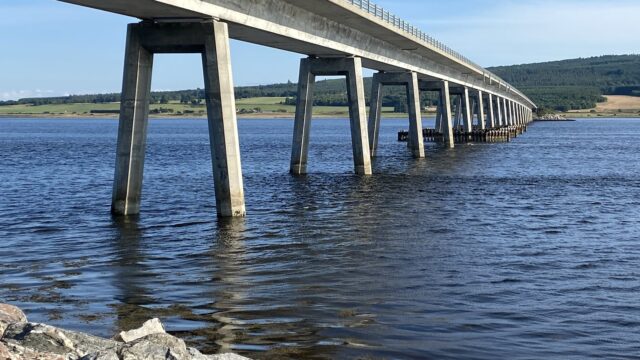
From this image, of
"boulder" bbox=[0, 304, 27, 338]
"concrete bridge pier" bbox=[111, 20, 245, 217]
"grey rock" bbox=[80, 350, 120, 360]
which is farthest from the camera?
"concrete bridge pier" bbox=[111, 20, 245, 217]

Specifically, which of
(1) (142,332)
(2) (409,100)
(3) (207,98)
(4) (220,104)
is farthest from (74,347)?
(2) (409,100)

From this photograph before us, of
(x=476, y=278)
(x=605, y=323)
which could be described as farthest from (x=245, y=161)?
(x=605, y=323)

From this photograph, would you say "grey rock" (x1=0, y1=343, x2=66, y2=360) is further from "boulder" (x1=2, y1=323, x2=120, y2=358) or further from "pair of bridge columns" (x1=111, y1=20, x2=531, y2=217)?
"pair of bridge columns" (x1=111, y1=20, x2=531, y2=217)

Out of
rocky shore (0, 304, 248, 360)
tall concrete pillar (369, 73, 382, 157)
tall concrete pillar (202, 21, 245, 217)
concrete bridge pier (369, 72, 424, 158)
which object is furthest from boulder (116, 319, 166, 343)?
tall concrete pillar (369, 73, 382, 157)

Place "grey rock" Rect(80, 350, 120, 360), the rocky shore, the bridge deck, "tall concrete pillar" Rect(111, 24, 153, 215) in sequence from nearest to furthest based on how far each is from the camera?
"grey rock" Rect(80, 350, 120, 360), the rocky shore, the bridge deck, "tall concrete pillar" Rect(111, 24, 153, 215)

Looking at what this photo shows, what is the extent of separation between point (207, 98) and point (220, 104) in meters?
→ 0.65

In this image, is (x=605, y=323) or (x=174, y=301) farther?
(x=174, y=301)

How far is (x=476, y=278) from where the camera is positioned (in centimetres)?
2152

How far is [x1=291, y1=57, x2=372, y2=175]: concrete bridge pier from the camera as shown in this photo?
53719 millimetres

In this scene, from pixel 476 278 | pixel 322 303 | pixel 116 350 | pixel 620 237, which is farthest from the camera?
pixel 620 237

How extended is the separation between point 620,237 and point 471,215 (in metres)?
7.12

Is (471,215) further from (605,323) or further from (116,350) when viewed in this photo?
(116,350)

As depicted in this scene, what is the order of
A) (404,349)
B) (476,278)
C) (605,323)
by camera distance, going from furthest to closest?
(476,278), (605,323), (404,349)

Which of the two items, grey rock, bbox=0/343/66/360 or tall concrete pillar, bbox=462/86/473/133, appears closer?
grey rock, bbox=0/343/66/360
